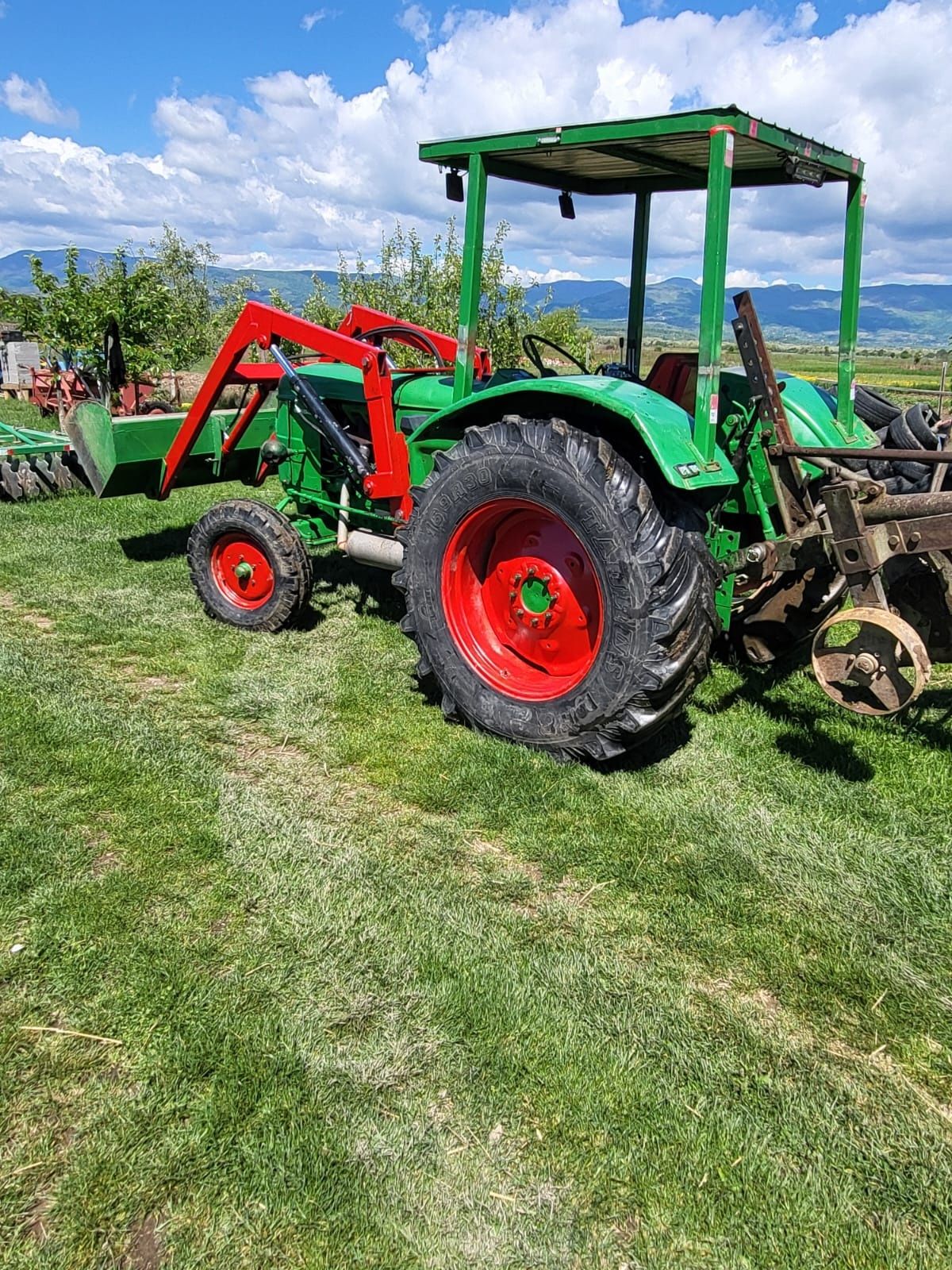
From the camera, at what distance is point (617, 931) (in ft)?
9.07

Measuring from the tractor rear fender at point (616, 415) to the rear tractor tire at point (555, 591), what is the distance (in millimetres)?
149

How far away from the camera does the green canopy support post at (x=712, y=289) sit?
3.20m

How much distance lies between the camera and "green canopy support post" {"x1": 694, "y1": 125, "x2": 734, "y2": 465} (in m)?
3.20

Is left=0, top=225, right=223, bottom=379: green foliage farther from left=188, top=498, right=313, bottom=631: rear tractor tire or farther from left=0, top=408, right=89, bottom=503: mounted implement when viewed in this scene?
left=188, top=498, right=313, bottom=631: rear tractor tire

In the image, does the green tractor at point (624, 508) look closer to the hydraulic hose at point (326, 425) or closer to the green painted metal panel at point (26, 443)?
the hydraulic hose at point (326, 425)

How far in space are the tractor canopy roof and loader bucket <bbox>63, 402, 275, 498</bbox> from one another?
2.62 meters

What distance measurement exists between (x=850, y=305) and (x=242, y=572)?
3307 millimetres

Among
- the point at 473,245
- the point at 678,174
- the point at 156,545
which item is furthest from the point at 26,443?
the point at 678,174

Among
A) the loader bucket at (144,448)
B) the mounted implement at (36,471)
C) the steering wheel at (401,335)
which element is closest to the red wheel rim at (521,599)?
the steering wheel at (401,335)

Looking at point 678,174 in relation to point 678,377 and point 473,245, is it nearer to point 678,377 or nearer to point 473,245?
point 678,377

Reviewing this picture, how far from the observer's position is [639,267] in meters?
4.62

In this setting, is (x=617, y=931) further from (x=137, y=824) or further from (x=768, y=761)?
Answer: (x=137, y=824)

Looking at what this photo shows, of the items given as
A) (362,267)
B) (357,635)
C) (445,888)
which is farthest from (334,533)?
(362,267)

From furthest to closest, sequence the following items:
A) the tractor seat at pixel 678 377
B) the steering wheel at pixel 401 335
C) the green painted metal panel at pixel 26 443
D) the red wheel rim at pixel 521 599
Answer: the green painted metal panel at pixel 26 443 < the steering wheel at pixel 401 335 < the tractor seat at pixel 678 377 < the red wheel rim at pixel 521 599
